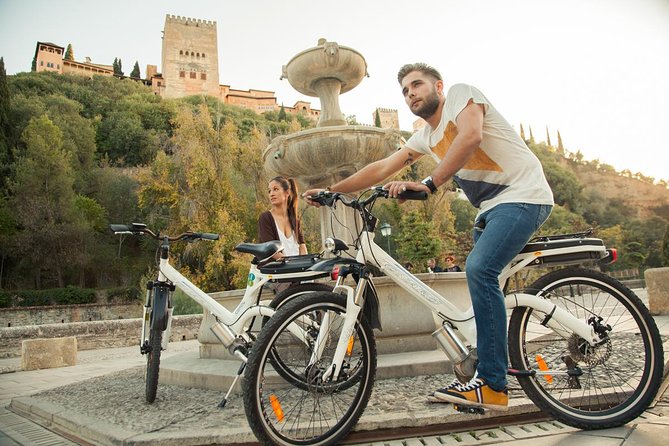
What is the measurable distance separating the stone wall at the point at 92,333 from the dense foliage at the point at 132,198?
6.78 m

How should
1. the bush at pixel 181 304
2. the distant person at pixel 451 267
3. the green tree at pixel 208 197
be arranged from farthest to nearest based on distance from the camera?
the green tree at pixel 208 197 < the bush at pixel 181 304 < the distant person at pixel 451 267

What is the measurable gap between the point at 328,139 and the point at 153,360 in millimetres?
3807

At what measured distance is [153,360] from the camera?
3354mm

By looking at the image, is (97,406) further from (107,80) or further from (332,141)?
(107,80)

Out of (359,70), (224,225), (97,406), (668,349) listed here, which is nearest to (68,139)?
(224,225)

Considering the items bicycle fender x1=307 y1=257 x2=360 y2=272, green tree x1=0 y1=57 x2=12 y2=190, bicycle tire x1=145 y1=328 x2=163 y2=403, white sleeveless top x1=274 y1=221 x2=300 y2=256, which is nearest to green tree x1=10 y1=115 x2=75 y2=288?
green tree x1=0 y1=57 x2=12 y2=190

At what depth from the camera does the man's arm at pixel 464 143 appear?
7.41 ft

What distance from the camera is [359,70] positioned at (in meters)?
7.58

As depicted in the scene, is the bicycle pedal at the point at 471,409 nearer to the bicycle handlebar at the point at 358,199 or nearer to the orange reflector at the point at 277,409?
the orange reflector at the point at 277,409

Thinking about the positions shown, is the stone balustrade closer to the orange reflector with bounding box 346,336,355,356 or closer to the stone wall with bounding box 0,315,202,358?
the orange reflector with bounding box 346,336,355,356

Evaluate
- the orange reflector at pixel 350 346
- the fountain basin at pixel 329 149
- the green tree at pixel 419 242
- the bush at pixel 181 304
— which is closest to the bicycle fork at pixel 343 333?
the orange reflector at pixel 350 346

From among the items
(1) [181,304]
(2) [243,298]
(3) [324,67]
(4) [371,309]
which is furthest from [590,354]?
(1) [181,304]

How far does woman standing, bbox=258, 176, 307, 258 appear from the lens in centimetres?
392

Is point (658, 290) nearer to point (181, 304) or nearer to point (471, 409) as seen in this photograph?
point (471, 409)
